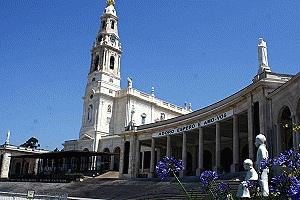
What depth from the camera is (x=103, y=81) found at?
213 feet

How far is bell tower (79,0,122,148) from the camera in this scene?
63.2m

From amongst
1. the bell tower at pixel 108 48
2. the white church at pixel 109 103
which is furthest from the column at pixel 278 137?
the bell tower at pixel 108 48

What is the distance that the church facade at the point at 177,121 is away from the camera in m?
24.4

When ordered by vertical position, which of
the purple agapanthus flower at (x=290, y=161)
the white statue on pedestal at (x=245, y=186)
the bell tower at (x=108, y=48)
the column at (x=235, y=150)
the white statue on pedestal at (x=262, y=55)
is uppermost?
Result: the bell tower at (x=108, y=48)

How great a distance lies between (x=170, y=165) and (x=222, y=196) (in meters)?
1.49

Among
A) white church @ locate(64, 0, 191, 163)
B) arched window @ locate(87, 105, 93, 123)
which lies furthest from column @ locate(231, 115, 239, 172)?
arched window @ locate(87, 105, 93, 123)

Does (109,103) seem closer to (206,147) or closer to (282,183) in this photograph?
(206,147)

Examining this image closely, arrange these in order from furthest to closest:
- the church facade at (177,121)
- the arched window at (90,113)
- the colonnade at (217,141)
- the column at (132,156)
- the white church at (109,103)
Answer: the arched window at (90,113) → the white church at (109,103) → the column at (132,156) → the colonnade at (217,141) → the church facade at (177,121)

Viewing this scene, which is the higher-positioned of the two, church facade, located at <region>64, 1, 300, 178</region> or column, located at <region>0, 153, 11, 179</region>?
church facade, located at <region>64, 1, 300, 178</region>

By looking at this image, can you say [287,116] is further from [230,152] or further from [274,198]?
[230,152]

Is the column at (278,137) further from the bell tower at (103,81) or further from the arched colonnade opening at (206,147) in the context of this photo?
the bell tower at (103,81)

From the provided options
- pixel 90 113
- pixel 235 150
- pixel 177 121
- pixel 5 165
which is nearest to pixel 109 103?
pixel 90 113

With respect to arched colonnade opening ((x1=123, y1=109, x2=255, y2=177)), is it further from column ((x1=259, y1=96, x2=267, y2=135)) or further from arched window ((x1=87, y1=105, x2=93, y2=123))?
arched window ((x1=87, y1=105, x2=93, y2=123))

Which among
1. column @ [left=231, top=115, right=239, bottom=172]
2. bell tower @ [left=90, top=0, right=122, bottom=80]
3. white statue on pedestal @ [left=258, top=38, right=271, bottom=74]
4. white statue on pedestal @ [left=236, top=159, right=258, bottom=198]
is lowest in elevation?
white statue on pedestal @ [left=236, top=159, right=258, bottom=198]
